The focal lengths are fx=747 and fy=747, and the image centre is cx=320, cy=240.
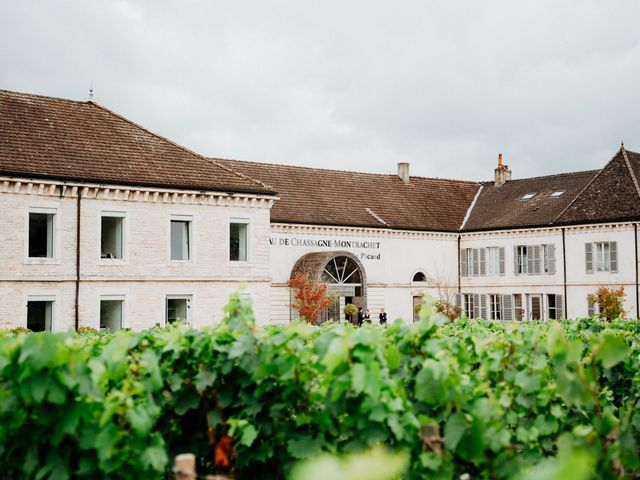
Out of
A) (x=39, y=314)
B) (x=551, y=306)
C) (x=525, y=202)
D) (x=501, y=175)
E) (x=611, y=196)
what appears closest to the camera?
(x=39, y=314)

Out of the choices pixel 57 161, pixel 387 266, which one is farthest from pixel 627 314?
pixel 57 161

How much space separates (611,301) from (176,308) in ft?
72.3

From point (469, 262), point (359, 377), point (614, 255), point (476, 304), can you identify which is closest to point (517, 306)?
point (476, 304)

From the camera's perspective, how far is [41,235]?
88.9ft

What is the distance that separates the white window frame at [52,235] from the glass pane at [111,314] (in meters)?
2.58

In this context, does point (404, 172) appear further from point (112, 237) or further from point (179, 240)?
point (112, 237)

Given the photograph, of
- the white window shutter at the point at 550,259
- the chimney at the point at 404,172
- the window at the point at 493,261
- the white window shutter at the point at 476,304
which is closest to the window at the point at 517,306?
the window at the point at 493,261

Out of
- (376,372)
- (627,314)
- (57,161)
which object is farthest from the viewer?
(627,314)

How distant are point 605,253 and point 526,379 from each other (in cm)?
3602

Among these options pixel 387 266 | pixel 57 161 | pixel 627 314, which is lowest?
pixel 627 314

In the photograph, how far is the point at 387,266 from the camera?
43.3 meters

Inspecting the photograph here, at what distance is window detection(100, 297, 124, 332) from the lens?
Result: 28.4 metres

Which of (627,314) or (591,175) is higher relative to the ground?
(591,175)

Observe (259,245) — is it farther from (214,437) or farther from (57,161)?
(214,437)
